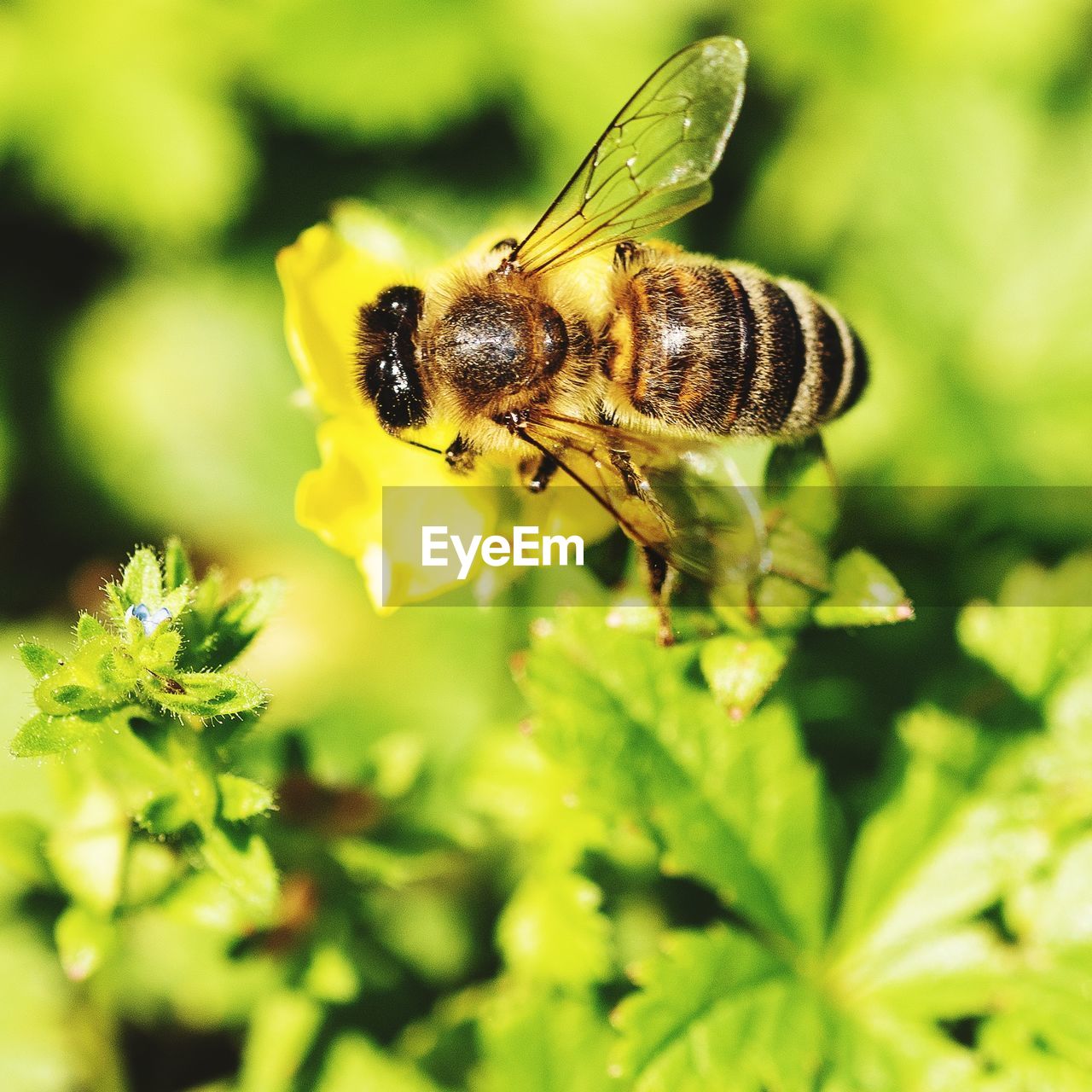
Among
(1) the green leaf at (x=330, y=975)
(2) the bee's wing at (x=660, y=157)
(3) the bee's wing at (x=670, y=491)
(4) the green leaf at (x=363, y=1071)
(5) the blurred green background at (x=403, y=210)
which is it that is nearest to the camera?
(3) the bee's wing at (x=670, y=491)

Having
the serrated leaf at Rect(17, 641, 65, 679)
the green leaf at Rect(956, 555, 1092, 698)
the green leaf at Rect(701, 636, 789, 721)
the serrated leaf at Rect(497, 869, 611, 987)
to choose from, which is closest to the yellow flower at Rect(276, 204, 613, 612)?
the green leaf at Rect(701, 636, 789, 721)

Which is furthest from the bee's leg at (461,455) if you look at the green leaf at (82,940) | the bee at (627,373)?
the green leaf at (82,940)

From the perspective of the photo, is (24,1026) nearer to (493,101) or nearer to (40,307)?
(40,307)

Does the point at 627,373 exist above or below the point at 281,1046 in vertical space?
above

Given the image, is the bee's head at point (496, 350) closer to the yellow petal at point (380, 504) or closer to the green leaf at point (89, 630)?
the yellow petal at point (380, 504)

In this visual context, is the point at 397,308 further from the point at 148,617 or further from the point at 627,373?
the point at 148,617

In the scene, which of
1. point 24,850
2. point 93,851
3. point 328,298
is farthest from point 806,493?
point 24,850

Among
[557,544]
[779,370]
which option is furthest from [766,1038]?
[779,370]
